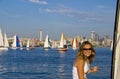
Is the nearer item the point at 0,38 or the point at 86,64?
the point at 86,64

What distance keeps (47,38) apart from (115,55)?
10146cm

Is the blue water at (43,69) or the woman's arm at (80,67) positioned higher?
the woman's arm at (80,67)

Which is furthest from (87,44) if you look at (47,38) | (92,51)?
(47,38)

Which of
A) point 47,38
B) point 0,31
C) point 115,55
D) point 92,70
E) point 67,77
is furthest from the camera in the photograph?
point 47,38

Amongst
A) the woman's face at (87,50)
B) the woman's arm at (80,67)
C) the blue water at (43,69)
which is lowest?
the blue water at (43,69)

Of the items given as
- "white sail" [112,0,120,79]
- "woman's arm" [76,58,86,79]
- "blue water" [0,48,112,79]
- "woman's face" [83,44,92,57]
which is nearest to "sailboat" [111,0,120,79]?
"white sail" [112,0,120,79]

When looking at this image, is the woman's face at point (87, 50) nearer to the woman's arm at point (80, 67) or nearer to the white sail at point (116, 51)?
the woman's arm at point (80, 67)

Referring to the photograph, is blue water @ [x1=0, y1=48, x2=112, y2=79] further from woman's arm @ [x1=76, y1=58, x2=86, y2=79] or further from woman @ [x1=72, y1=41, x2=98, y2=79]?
woman's arm @ [x1=76, y1=58, x2=86, y2=79]

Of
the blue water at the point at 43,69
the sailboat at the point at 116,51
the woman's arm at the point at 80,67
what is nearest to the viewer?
the sailboat at the point at 116,51

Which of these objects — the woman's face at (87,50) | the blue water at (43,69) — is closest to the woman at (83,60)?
the woman's face at (87,50)

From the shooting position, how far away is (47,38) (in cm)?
10462

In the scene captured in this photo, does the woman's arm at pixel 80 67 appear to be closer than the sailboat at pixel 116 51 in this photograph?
No

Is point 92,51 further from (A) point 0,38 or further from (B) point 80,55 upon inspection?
(A) point 0,38

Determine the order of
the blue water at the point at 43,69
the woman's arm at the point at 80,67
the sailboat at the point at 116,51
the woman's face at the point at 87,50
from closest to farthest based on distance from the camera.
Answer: the sailboat at the point at 116,51
the woman's arm at the point at 80,67
the woman's face at the point at 87,50
the blue water at the point at 43,69
